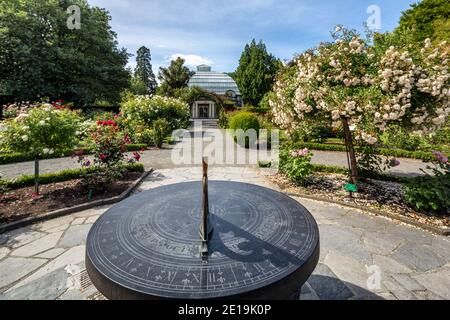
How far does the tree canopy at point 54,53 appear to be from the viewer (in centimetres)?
1571

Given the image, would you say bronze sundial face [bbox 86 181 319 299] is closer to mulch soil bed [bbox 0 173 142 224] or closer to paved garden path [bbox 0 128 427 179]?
mulch soil bed [bbox 0 173 142 224]

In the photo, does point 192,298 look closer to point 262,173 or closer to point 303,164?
point 303,164

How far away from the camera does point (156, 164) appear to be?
8781 mm

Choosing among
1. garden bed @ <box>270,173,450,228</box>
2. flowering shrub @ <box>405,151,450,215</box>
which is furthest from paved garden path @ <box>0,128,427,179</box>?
flowering shrub @ <box>405,151,450,215</box>

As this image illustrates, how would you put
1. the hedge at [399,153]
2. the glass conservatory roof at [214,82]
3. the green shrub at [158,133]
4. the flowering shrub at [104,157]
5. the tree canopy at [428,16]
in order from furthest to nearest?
the glass conservatory roof at [214,82], the tree canopy at [428,16], the green shrub at [158,133], the hedge at [399,153], the flowering shrub at [104,157]

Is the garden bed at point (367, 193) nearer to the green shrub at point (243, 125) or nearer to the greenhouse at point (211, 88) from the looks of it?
the green shrub at point (243, 125)

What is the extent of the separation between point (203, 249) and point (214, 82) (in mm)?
37684

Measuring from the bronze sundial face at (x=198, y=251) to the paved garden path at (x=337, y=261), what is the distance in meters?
1.14

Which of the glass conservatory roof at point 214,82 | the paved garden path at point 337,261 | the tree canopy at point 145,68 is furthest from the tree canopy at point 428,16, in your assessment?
the tree canopy at point 145,68

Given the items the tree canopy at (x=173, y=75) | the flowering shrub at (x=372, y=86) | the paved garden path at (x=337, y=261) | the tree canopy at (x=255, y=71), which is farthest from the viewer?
the tree canopy at (x=255, y=71)

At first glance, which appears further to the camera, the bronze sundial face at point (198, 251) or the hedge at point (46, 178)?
the hedge at point (46, 178)

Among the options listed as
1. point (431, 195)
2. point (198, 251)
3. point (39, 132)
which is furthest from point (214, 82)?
point (198, 251)
